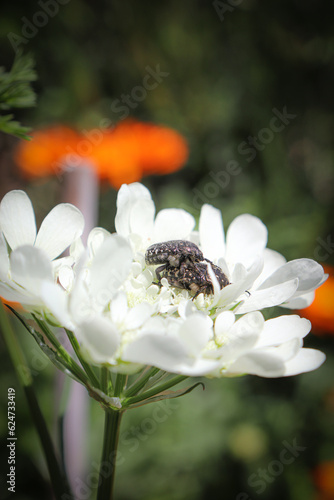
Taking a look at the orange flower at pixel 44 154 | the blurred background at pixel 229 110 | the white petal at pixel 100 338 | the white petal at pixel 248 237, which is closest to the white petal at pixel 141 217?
the white petal at pixel 248 237

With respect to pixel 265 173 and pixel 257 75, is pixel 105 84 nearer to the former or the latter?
pixel 257 75

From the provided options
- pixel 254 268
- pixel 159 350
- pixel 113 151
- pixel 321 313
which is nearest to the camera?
pixel 159 350

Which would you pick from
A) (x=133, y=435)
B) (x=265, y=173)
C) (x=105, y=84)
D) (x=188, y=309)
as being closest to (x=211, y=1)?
(x=105, y=84)

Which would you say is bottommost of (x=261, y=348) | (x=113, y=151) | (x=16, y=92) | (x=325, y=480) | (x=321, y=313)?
(x=325, y=480)

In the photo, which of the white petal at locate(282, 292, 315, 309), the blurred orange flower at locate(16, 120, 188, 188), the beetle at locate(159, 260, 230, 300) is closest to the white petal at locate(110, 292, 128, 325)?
the beetle at locate(159, 260, 230, 300)

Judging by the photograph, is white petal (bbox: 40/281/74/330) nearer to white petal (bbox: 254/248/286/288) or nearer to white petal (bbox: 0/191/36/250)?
white petal (bbox: 0/191/36/250)

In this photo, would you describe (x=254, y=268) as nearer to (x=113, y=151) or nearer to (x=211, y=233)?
(x=211, y=233)

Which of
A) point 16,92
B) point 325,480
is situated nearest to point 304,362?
point 16,92
